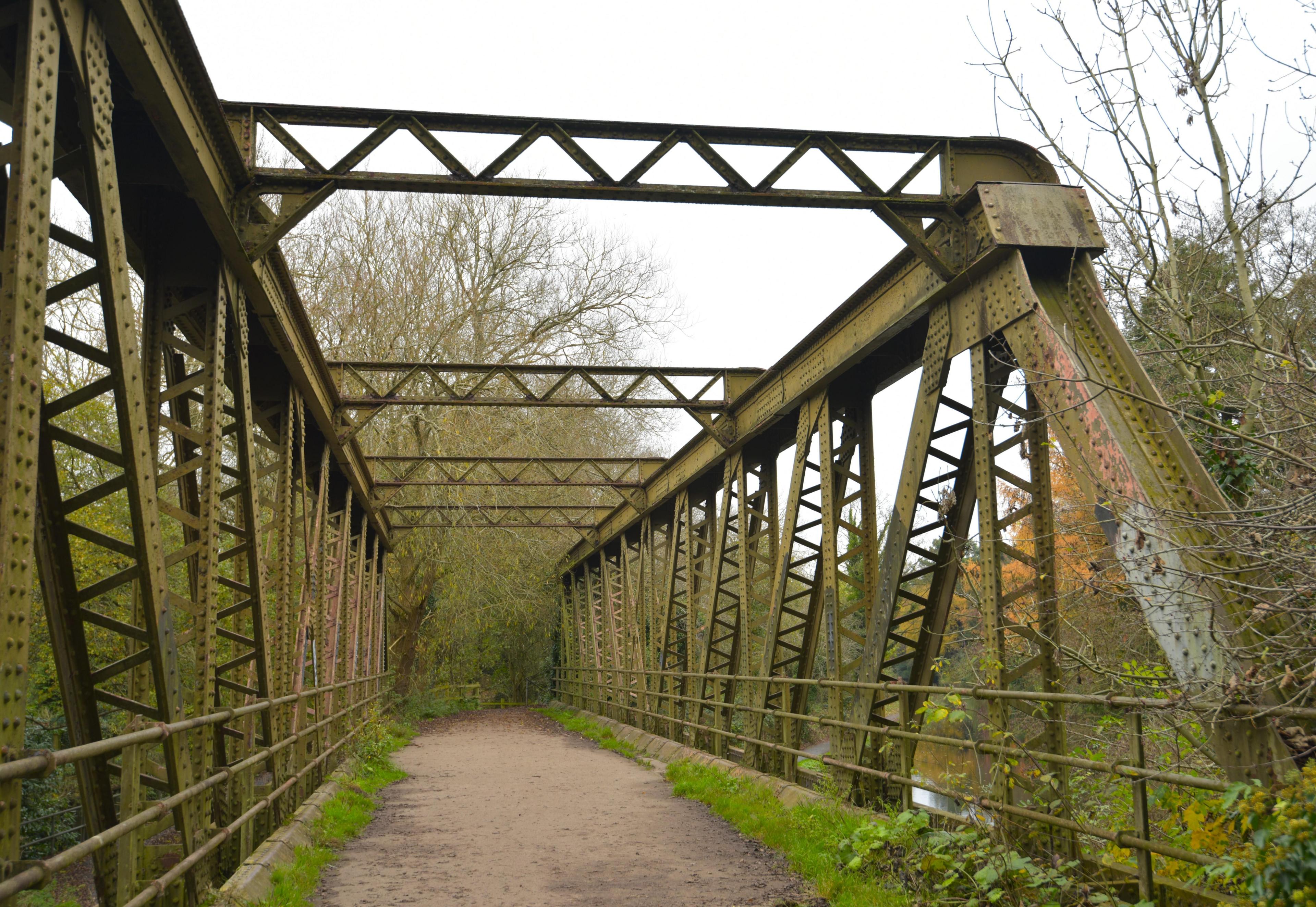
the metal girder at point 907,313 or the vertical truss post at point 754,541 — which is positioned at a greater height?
the metal girder at point 907,313

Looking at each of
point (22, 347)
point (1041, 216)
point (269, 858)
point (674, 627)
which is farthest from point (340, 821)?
point (674, 627)

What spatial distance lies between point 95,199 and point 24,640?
2.07 metres

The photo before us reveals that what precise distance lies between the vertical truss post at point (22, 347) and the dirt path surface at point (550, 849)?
3.74 m

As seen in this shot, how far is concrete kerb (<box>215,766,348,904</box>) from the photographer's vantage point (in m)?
6.01

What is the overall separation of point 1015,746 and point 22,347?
5067 millimetres

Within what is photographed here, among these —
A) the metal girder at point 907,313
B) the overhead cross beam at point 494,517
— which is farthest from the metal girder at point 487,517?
the metal girder at point 907,313

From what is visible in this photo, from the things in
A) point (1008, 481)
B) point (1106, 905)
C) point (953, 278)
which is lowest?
point (1106, 905)

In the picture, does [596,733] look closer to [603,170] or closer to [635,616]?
[635,616]

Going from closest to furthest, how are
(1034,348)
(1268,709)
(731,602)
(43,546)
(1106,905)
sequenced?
(1268,709), (1106,905), (43,546), (1034,348), (731,602)

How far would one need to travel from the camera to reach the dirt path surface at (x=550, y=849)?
6.88 metres

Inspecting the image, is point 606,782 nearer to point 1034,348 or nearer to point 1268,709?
point 1034,348

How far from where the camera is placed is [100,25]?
A: 15.1 feet

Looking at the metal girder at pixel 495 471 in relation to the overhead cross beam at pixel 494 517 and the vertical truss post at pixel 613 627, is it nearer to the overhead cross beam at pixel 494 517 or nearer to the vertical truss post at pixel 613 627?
the overhead cross beam at pixel 494 517

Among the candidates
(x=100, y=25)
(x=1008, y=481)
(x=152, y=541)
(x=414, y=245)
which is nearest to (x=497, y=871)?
(x=152, y=541)
